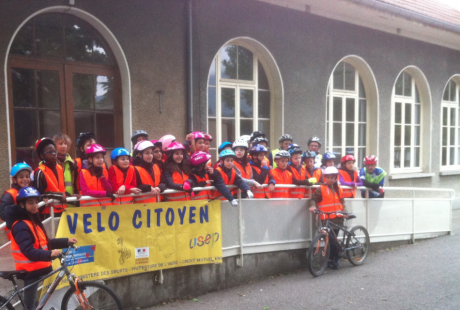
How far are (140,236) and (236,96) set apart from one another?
4660 mm

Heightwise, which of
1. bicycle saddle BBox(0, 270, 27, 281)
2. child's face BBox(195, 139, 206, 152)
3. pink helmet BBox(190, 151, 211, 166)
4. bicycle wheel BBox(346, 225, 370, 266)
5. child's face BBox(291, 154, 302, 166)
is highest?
child's face BBox(195, 139, 206, 152)

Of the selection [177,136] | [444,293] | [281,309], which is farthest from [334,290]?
[177,136]

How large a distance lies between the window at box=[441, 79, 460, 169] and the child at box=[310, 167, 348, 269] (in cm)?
902

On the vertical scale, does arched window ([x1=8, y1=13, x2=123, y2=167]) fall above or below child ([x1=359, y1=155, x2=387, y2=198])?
above

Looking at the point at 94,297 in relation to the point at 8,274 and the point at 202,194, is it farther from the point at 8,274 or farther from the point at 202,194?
the point at 202,194

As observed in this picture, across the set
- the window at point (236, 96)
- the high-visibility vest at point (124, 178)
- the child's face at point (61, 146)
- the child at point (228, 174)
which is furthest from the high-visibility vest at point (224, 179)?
the window at point (236, 96)

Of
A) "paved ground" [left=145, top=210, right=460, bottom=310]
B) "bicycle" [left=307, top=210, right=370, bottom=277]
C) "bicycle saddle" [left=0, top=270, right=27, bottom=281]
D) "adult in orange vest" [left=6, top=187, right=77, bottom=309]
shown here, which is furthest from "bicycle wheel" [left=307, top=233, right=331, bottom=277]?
"bicycle saddle" [left=0, top=270, right=27, bottom=281]

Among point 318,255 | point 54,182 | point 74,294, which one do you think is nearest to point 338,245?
point 318,255

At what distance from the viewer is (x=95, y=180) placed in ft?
15.0

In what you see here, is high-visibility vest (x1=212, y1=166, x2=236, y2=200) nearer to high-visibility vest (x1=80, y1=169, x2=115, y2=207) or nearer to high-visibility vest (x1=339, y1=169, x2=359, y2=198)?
high-visibility vest (x1=80, y1=169, x2=115, y2=207)

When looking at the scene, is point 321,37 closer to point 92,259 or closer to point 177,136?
point 177,136

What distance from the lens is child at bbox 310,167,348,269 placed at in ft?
21.2

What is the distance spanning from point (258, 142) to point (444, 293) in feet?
10.8

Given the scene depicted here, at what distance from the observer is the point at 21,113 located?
6.07 m
